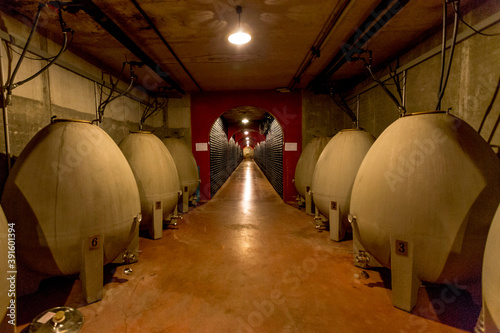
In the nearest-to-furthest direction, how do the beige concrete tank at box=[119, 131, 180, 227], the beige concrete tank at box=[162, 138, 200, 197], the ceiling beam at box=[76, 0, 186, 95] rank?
the ceiling beam at box=[76, 0, 186, 95]
the beige concrete tank at box=[119, 131, 180, 227]
the beige concrete tank at box=[162, 138, 200, 197]

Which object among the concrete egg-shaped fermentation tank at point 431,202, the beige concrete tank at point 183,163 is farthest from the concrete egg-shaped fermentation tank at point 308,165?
the concrete egg-shaped fermentation tank at point 431,202

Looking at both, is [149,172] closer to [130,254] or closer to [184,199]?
[130,254]

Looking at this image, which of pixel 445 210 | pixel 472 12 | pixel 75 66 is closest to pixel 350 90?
pixel 472 12

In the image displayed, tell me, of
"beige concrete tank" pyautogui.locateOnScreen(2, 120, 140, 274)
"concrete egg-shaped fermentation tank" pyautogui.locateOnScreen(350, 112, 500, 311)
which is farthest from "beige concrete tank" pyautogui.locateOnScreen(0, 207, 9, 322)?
"concrete egg-shaped fermentation tank" pyautogui.locateOnScreen(350, 112, 500, 311)

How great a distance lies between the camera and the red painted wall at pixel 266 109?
24.1ft

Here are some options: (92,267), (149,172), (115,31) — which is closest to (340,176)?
(149,172)

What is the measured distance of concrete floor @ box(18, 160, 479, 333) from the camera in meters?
2.17

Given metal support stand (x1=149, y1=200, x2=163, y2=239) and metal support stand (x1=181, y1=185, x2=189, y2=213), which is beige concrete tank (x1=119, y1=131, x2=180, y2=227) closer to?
metal support stand (x1=149, y1=200, x2=163, y2=239)

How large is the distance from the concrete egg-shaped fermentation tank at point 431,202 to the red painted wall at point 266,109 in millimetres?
5022

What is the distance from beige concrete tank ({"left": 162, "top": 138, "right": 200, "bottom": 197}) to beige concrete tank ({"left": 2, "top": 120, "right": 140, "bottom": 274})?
3.26m

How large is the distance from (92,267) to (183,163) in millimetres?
3700

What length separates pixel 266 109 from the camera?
291 inches

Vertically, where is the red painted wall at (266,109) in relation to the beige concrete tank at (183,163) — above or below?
above

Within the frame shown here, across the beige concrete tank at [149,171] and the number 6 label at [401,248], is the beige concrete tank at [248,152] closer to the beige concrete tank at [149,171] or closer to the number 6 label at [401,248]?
the beige concrete tank at [149,171]
